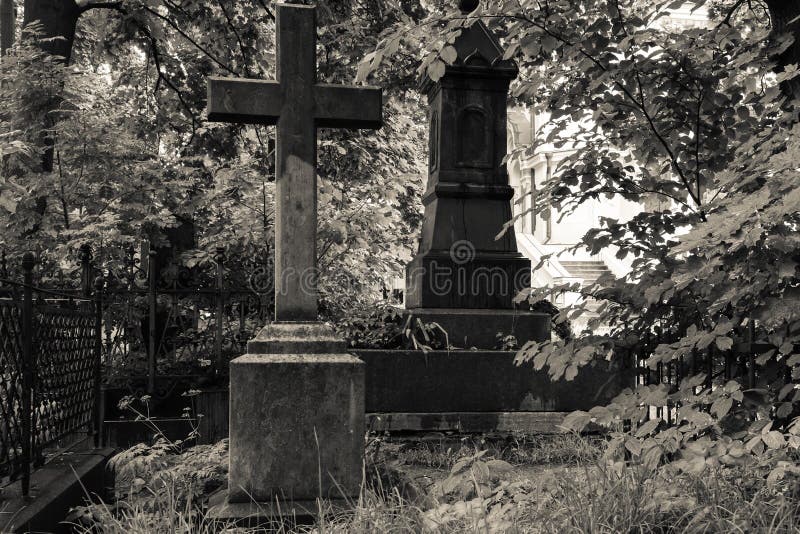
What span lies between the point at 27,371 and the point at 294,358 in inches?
52.6

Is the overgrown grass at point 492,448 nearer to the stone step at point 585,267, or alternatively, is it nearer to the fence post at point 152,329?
the fence post at point 152,329

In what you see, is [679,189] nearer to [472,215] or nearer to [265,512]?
[265,512]

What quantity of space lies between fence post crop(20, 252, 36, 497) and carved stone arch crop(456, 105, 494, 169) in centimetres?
477

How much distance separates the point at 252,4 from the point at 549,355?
8519mm

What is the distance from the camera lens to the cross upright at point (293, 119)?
411 cm

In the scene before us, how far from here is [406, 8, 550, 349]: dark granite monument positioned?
23.1 ft

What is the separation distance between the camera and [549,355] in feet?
11.8

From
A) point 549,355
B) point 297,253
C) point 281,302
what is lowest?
point 549,355

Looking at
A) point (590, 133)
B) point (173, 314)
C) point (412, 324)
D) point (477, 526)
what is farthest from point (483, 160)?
point (477, 526)

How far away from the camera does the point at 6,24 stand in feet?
36.1

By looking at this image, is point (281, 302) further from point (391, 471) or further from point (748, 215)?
point (748, 215)

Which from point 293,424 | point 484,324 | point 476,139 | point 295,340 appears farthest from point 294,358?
point 476,139

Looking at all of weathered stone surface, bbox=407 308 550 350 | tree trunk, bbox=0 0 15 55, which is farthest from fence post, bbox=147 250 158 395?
tree trunk, bbox=0 0 15 55

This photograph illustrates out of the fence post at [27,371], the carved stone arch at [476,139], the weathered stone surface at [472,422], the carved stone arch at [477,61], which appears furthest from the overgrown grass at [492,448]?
the carved stone arch at [477,61]
